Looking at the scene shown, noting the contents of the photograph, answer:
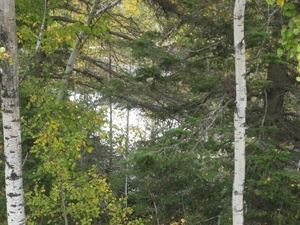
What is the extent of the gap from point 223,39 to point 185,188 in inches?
110

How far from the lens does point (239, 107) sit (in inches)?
162

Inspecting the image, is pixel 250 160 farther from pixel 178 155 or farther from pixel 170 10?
pixel 170 10

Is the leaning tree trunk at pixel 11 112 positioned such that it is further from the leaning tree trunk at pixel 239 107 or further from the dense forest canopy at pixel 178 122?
the leaning tree trunk at pixel 239 107

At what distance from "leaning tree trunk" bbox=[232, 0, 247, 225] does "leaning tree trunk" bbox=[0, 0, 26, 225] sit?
7.57 feet

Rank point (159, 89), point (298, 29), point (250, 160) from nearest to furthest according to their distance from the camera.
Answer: point (298, 29) < point (250, 160) < point (159, 89)

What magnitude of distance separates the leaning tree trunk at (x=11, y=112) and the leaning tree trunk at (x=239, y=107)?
7.57ft

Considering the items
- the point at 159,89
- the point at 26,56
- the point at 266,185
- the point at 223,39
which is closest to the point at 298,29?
the point at 266,185

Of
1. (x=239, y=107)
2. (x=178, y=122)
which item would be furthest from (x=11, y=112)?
(x=178, y=122)

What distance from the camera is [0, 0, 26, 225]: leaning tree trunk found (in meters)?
3.44

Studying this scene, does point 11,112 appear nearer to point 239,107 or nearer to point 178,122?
point 239,107

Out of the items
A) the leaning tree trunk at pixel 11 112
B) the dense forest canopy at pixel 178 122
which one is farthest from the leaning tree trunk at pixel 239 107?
the leaning tree trunk at pixel 11 112

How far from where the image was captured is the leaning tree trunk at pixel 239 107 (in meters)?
3.89

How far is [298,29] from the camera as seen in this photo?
2736 millimetres

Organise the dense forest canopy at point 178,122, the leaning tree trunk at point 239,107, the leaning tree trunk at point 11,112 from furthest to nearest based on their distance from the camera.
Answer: the dense forest canopy at point 178,122, the leaning tree trunk at point 239,107, the leaning tree trunk at point 11,112
